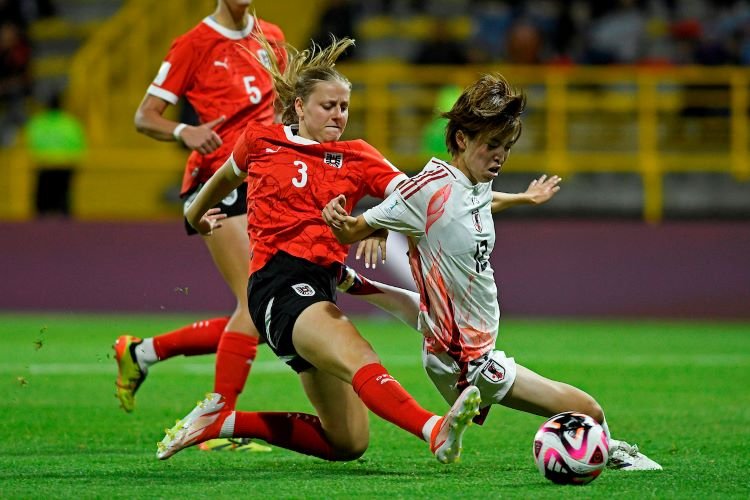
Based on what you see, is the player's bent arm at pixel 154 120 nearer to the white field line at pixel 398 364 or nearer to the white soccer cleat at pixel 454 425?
the white soccer cleat at pixel 454 425

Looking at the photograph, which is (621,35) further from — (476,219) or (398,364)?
(476,219)

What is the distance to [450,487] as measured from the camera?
16.7ft

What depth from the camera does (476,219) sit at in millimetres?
5445

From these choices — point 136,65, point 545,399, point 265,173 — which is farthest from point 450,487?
point 136,65

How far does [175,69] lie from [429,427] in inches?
114

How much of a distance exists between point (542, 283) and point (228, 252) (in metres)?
8.25

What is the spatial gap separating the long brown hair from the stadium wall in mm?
8954

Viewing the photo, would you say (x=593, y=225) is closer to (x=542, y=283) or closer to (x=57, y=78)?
(x=542, y=283)

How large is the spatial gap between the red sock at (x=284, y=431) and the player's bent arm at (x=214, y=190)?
940mm

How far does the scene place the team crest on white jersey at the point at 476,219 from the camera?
5.43 m

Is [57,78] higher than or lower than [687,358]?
higher

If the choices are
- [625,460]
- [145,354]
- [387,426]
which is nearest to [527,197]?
[625,460]

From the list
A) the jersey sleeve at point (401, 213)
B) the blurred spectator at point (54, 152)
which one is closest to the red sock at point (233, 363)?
the jersey sleeve at point (401, 213)

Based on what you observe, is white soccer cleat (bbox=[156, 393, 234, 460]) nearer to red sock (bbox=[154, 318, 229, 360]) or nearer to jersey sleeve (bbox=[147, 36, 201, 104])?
red sock (bbox=[154, 318, 229, 360])
